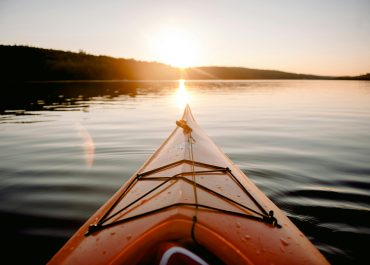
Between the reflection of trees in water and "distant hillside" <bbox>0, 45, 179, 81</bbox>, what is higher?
"distant hillside" <bbox>0, 45, 179, 81</bbox>

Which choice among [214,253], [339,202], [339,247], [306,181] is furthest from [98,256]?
[306,181]

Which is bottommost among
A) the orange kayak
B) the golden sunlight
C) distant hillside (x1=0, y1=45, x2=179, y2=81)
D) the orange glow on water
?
the orange glow on water

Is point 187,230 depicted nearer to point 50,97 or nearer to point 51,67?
point 50,97

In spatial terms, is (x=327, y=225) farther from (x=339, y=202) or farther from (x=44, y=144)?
(x=44, y=144)

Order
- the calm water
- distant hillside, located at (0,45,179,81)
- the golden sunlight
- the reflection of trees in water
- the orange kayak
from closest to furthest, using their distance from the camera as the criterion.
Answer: the orange kayak, the calm water, the reflection of trees in water, the golden sunlight, distant hillside, located at (0,45,179,81)

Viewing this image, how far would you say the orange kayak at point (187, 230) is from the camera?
6.25 feet

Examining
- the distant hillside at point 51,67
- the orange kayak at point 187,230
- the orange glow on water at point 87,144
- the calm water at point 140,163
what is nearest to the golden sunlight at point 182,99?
the calm water at point 140,163

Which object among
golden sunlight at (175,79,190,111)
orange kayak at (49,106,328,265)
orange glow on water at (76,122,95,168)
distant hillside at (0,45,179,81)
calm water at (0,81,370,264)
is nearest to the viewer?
orange kayak at (49,106,328,265)

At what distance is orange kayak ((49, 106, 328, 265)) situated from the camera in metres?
1.91

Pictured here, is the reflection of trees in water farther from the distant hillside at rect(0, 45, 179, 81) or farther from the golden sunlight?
the distant hillside at rect(0, 45, 179, 81)

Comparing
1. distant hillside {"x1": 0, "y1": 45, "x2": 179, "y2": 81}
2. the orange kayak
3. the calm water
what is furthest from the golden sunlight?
distant hillside {"x1": 0, "y1": 45, "x2": 179, "y2": 81}

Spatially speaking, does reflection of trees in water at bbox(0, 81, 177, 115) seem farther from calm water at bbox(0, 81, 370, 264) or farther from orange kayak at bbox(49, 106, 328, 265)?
orange kayak at bbox(49, 106, 328, 265)

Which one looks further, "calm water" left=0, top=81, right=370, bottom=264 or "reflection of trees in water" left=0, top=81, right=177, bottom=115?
"reflection of trees in water" left=0, top=81, right=177, bottom=115

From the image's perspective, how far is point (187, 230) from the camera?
1954 mm
